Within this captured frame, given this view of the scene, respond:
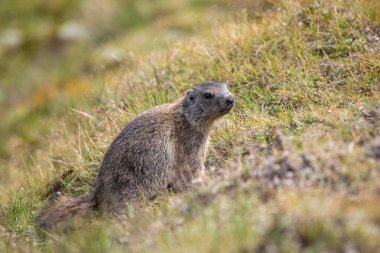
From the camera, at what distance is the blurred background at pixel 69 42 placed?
10.1 meters

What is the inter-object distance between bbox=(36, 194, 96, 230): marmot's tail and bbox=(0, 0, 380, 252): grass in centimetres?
16

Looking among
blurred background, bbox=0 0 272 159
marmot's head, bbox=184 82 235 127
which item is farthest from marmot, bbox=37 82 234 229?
blurred background, bbox=0 0 272 159

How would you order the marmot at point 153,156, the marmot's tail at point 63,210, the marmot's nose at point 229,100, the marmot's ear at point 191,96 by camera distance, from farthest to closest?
the marmot's ear at point 191,96
the marmot's nose at point 229,100
the marmot at point 153,156
the marmot's tail at point 63,210

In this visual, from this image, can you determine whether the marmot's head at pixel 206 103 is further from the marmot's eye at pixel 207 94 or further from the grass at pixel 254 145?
the grass at pixel 254 145

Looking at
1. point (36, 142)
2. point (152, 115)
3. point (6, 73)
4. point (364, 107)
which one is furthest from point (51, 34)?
point (364, 107)

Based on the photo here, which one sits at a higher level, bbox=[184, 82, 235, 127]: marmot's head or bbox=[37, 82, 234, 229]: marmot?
bbox=[184, 82, 235, 127]: marmot's head

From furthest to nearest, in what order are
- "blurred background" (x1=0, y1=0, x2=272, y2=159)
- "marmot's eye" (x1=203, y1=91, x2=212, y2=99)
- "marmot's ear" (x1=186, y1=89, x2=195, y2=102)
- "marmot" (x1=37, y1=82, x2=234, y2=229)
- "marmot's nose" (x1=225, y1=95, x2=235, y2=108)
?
"blurred background" (x1=0, y1=0, x2=272, y2=159) < "marmot's ear" (x1=186, y1=89, x2=195, y2=102) < "marmot's eye" (x1=203, y1=91, x2=212, y2=99) < "marmot's nose" (x1=225, y1=95, x2=235, y2=108) < "marmot" (x1=37, y1=82, x2=234, y2=229)

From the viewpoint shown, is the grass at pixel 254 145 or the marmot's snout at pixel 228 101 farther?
the marmot's snout at pixel 228 101

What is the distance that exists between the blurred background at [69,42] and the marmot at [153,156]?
287cm

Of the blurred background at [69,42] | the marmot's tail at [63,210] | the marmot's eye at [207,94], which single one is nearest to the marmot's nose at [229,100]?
the marmot's eye at [207,94]

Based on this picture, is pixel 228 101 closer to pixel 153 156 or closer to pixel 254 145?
pixel 254 145

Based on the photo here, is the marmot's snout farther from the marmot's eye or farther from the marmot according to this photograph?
the marmot's eye

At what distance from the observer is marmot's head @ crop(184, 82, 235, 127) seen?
672 centimetres

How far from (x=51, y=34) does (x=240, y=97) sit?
952 cm
